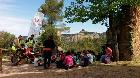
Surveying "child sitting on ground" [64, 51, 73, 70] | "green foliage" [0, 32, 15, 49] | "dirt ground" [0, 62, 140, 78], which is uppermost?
"green foliage" [0, 32, 15, 49]

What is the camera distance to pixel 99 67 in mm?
20734

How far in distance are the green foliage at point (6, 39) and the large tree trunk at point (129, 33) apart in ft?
70.5

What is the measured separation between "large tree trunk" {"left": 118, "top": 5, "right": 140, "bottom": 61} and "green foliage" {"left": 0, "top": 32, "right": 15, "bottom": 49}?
70.5 feet

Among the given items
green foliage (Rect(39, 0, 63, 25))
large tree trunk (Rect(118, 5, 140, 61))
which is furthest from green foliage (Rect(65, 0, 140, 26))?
green foliage (Rect(39, 0, 63, 25))

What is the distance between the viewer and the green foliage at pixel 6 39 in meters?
45.6

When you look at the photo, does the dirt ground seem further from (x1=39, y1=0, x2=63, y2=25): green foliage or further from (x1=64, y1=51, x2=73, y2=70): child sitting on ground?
(x1=39, y1=0, x2=63, y2=25): green foliage

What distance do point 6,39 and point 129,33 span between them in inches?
1063

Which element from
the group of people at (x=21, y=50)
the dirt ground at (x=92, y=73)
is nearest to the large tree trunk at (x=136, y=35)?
the dirt ground at (x=92, y=73)

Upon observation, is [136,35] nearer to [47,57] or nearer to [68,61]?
[68,61]

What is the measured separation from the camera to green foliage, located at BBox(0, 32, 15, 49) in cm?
4560

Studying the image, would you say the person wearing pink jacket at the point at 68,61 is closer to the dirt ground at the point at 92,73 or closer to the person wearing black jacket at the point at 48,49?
the dirt ground at the point at 92,73

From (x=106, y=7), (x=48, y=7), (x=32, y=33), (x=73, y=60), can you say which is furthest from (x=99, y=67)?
(x=48, y=7)

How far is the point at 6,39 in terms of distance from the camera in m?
48.9

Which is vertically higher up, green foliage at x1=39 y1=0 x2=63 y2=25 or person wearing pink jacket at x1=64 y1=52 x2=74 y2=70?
green foliage at x1=39 y1=0 x2=63 y2=25
